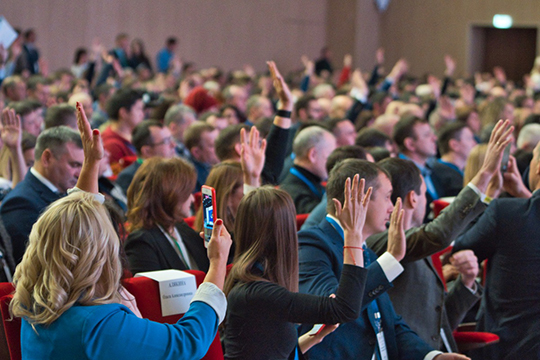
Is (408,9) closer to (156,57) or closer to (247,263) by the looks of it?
(156,57)

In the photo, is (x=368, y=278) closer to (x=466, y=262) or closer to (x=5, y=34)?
(x=466, y=262)

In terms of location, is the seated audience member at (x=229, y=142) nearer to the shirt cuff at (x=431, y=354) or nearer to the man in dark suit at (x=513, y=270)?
the man in dark suit at (x=513, y=270)

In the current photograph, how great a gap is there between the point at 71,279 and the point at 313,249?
1.11m

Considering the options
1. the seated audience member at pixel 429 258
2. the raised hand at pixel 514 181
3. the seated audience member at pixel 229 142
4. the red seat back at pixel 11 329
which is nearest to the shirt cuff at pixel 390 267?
the seated audience member at pixel 429 258

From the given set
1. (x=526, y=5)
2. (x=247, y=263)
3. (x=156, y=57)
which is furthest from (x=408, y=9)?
(x=247, y=263)

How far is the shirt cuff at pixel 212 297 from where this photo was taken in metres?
1.91

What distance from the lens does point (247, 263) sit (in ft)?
7.39

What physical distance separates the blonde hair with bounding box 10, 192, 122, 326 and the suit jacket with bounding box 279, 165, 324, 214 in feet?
8.24

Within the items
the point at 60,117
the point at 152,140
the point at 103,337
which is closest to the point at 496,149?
the point at 103,337

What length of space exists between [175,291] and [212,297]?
28 cm

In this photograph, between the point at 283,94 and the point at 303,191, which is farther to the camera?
the point at 303,191

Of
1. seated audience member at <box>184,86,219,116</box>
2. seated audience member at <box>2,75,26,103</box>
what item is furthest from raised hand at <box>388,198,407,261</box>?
seated audience member at <box>2,75,26,103</box>

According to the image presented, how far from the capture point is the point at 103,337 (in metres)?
1.67

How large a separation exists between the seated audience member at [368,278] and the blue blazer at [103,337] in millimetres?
775
